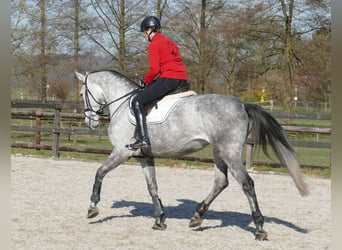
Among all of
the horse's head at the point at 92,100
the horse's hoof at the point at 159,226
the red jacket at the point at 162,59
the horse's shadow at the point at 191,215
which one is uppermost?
the red jacket at the point at 162,59

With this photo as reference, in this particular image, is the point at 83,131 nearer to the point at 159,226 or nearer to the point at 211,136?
the point at 159,226

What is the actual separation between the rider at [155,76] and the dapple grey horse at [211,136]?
158 millimetres

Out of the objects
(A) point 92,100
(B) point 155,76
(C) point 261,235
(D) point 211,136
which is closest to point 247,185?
(C) point 261,235

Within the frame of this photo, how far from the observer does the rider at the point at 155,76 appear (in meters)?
5.38

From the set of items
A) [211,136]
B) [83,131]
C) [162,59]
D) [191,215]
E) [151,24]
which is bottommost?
[191,215]

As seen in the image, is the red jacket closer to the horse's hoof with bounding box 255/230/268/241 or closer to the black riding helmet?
the black riding helmet

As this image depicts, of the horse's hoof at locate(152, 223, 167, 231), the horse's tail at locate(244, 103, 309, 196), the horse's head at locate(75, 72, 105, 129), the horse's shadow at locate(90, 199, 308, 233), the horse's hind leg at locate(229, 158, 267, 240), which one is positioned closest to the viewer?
the horse's hind leg at locate(229, 158, 267, 240)

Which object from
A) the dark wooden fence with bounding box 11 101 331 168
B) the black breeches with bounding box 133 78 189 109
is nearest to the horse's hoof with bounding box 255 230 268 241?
the black breeches with bounding box 133 78 189 109

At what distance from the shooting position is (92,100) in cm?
616

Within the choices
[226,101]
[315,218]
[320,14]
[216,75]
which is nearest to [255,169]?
[315,218]

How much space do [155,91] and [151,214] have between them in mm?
1866

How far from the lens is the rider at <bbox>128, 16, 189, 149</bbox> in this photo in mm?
5383

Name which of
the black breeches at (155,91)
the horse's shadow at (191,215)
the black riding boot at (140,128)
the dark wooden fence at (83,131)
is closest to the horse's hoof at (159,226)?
the horse's shadow at (191,215)

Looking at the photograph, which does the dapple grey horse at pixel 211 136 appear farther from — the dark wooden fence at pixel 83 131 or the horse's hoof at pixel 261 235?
the dark wooden fence at pixel 83 131
